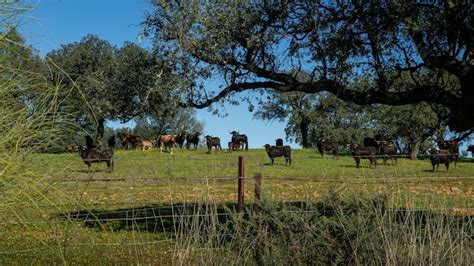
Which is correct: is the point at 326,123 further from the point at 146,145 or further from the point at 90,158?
the point at 90,158

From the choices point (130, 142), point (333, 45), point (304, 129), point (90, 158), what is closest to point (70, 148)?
point (333, 45)

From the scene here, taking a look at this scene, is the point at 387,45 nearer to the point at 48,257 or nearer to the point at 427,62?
the point at 427,62

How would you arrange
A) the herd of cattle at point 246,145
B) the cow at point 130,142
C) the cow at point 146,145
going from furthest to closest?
the cow at point 130,142 → the cow at point 146,145 → the herd of cattle at point 246,145

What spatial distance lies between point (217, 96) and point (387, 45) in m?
3.78

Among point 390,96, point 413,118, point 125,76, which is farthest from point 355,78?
point 413,118

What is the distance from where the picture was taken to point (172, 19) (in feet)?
38.4

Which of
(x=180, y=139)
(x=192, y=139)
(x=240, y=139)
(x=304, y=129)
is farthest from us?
(x=304, y=129)

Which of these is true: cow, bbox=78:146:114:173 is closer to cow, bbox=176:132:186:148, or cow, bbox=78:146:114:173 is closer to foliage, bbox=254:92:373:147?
cow, bbox=176:132:186:148

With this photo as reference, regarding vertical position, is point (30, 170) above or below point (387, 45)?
below

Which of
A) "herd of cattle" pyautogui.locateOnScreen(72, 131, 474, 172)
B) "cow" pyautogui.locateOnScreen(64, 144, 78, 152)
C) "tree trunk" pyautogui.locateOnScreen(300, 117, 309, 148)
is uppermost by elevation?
"tree trunk" pyautogui.locateOnScreen(300, 117, 309, 148)

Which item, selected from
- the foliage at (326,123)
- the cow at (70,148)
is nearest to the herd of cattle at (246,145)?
the foliage at (326,123)

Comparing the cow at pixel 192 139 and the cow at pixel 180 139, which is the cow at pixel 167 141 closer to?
the cow at pixel 180 139

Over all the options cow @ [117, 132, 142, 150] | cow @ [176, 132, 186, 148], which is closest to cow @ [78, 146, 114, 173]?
cow @ [176, 132, 186, 148]

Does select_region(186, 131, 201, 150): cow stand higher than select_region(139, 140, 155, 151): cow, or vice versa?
select_region(186, 131, 201, 150): cow
